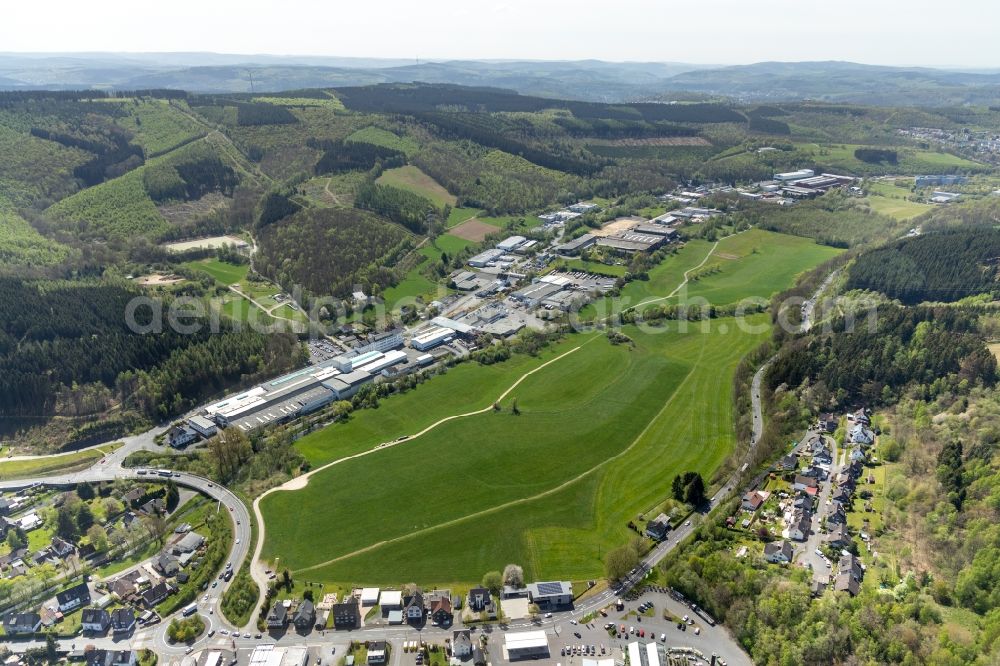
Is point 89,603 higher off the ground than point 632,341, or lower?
lower

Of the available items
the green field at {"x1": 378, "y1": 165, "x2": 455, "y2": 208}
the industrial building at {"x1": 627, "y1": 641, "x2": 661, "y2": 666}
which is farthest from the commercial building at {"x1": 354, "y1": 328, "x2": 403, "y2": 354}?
the green field at {"x1": 378, "y1": 165, "x2": 455, "y2": 208}

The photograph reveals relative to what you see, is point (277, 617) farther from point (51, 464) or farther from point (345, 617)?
point (51, 464)

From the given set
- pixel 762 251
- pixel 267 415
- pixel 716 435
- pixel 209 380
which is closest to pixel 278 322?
pixel 209 380

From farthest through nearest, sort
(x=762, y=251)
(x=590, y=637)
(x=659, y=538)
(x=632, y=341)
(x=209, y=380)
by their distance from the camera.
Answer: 1. (x=762, y=251)
2. (x=632, y=341)
3. (x=209, y=380)
4. (x=659, y=538)
5. (x=590, y=637)

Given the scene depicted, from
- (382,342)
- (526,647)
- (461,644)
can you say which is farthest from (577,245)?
(461,644)

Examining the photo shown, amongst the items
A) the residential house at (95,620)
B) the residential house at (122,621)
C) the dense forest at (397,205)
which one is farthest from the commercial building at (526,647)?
the dense forest at (397,205)

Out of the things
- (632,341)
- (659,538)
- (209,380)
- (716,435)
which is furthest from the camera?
(632,341)

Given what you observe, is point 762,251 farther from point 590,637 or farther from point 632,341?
point 590,637
